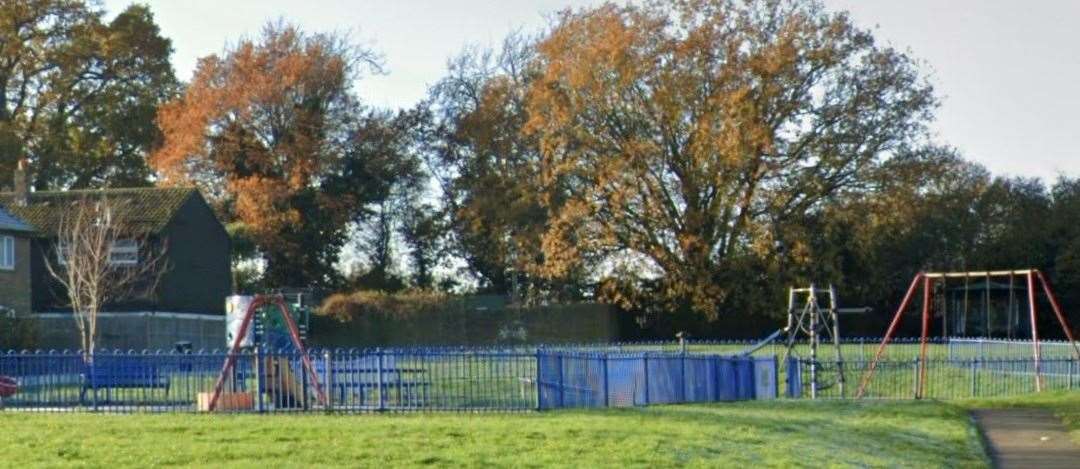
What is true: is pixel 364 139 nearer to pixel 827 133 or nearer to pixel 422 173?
pixel 422 173

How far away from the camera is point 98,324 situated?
59.8 m

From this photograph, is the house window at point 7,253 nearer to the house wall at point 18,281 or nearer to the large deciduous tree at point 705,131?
the house wall at point 18,281

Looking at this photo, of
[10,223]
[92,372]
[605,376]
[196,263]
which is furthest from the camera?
[196,263]

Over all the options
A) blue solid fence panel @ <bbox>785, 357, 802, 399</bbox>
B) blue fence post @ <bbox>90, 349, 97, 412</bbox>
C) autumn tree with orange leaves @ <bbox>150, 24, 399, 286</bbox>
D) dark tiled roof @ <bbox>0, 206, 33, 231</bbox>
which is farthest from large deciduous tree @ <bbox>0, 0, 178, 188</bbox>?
blue fence post @ <bbox>90, 349, 97, 412</bbox>

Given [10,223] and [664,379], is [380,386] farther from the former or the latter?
[10,223]

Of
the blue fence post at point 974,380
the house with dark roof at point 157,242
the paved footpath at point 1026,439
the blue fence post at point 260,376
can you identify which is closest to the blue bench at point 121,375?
the blue fence post at point 260,376

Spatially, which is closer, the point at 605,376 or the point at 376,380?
the point at 376,380

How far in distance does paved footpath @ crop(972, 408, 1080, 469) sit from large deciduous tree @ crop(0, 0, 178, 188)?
52.7 metres

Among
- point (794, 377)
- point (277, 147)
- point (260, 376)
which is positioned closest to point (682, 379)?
point (794, 377)

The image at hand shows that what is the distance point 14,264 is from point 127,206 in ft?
24.1

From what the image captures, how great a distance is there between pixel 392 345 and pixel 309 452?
152 ft

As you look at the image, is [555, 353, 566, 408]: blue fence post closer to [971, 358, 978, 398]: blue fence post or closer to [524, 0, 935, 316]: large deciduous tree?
[971, 358, 978, 398]: blue fence post

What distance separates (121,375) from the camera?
96.3ft

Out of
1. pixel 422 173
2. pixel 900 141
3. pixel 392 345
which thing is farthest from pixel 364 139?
pixel 900 141
